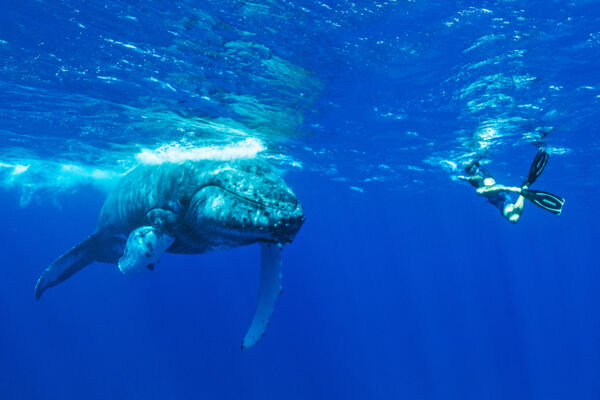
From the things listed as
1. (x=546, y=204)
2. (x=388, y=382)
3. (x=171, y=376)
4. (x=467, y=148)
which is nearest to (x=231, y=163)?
(x=546, y=204)

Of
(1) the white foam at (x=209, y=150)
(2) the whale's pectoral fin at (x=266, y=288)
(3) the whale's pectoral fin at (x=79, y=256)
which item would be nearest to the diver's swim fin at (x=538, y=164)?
(2) the whale's pectoral fin at (x=266, y=288)

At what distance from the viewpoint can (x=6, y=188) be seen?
47.7m

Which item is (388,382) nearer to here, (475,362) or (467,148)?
(475,362)

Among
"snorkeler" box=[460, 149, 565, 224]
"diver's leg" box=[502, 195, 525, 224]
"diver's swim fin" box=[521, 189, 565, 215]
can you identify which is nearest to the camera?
"diver's swim fin" box=[521, 189, 565, 215]

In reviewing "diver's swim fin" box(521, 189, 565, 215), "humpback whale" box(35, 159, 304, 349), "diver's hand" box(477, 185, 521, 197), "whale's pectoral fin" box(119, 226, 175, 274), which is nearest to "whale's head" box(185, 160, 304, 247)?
"humpback whale" box(35, 159, 304, 349)

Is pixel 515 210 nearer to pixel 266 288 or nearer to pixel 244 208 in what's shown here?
pixel 266 288

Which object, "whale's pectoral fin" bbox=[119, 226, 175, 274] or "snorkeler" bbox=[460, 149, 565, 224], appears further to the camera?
"snorkeler" bbox=[460, 149, 565, 224]

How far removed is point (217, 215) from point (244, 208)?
14.8 inches

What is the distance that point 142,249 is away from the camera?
17.5 feet

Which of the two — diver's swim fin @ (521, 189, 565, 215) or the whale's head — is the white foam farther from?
the whale's head

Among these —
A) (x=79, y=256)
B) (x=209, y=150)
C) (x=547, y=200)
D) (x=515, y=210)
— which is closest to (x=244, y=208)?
(x=79, y=256)

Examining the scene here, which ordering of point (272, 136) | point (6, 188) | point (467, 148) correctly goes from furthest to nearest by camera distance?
point (6, 188), point (467, 148), point (272, 136)

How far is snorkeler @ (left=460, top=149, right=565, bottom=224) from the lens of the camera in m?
9.02

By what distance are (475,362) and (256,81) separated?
297 ft
